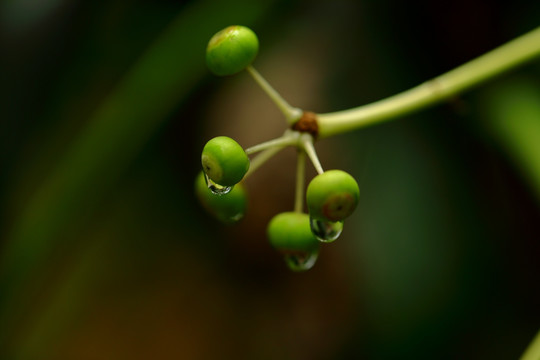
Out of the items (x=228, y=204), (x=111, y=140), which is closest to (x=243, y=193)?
(x=228, y=204)

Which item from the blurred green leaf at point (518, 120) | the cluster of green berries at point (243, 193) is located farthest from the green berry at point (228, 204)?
the blurred green leaf at point (518, 120)

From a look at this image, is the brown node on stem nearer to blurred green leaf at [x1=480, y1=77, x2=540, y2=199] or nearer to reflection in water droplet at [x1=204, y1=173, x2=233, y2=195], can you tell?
reflection in water droplet at [x1=204, y1=173, x2=233, y2=195]

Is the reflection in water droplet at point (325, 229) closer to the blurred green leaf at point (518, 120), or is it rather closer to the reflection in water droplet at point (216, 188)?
the reflection in water droplet at point (216, 188)

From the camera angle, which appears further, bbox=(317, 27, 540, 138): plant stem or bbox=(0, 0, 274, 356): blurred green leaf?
bbox=(0, 0, 274, 356): blurred green leaf

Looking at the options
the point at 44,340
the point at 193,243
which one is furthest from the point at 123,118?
the point at 44,340

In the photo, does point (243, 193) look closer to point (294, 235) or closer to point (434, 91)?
point (294, 235)

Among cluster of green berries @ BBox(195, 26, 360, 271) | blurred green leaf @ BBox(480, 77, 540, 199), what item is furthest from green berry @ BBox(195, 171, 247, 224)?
blurred green leaf @ BBox(480, 77, 540, 199)

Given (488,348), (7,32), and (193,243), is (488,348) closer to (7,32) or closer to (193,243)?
(193,243)
